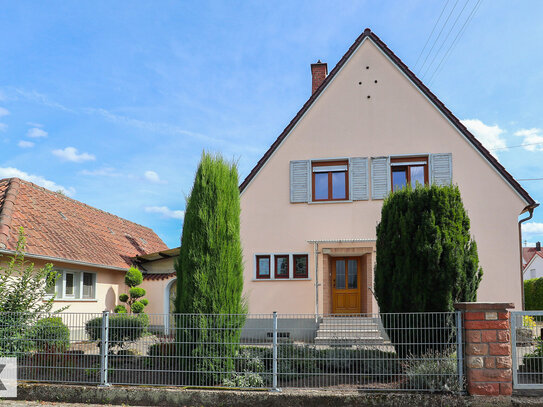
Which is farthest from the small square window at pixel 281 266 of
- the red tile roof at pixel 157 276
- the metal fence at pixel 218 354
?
the metal fence at pixel 218 354

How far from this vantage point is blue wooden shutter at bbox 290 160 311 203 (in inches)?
561

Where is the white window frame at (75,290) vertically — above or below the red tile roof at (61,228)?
below

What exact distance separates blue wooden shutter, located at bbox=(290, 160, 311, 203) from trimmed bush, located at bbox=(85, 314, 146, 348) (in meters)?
7.32

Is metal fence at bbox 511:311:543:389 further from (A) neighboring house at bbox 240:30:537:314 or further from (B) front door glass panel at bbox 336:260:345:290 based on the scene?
(B) front door glass panel at bbox 336:260:345:290

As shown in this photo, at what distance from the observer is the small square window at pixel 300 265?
14023 mm

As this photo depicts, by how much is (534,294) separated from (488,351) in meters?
21.1

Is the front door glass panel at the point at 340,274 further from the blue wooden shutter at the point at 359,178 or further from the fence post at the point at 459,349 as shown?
the fence post at the point at 459,349

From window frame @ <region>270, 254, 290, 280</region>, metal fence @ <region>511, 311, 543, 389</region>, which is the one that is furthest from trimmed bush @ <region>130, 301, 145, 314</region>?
metal fence @ <region>511, 311, 543, 389</region>

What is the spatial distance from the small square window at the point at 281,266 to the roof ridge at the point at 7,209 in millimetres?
7380

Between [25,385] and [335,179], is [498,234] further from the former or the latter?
[25,385]

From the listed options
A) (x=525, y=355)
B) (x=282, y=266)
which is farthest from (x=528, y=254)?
(x=525, y=355)

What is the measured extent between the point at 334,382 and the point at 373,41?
1067 cm

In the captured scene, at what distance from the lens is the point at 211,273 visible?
8.07 metres

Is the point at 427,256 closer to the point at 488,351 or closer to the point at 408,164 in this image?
the point at 488,351
